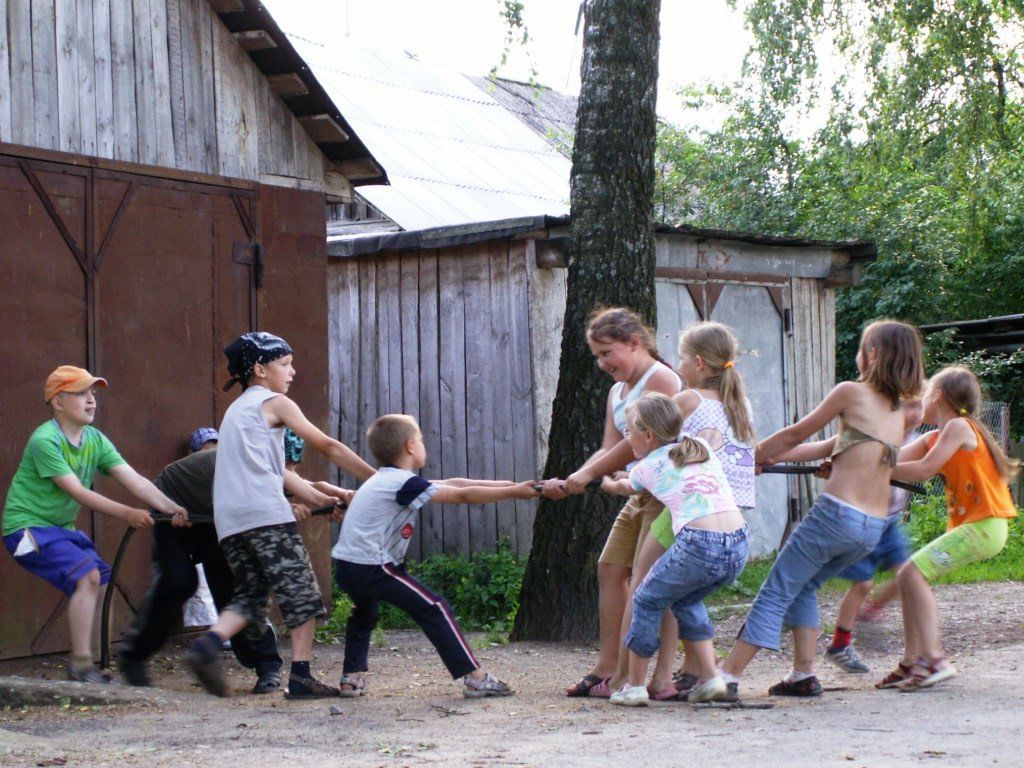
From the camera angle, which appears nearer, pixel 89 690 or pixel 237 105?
pixel 89 690

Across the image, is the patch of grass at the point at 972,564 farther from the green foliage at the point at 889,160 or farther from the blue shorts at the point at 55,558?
the blue shorts at the point at 55,558

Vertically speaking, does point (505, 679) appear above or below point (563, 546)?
below

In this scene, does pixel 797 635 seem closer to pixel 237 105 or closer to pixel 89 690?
A: pixel 89 690

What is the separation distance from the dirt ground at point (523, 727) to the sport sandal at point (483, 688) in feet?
0.28

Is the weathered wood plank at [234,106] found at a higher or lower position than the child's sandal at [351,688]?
higher

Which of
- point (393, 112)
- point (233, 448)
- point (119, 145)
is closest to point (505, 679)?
point (233, 448)

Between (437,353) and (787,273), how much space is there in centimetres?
353

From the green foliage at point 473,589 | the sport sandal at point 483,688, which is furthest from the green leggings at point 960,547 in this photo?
the green foliage at point 473,589

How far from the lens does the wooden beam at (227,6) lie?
7.80 meters

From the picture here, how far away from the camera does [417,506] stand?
5.73 meters

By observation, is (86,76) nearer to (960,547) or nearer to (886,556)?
(886,556)

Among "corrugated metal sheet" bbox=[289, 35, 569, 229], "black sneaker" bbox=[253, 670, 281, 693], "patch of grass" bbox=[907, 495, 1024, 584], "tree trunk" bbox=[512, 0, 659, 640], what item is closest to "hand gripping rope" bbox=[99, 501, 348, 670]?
"black sneaker" bbox=[253, 670, 281, 693]

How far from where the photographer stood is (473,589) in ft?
32.2

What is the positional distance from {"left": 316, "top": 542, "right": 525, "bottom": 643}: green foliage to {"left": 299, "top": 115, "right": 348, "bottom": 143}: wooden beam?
10.4 feet
